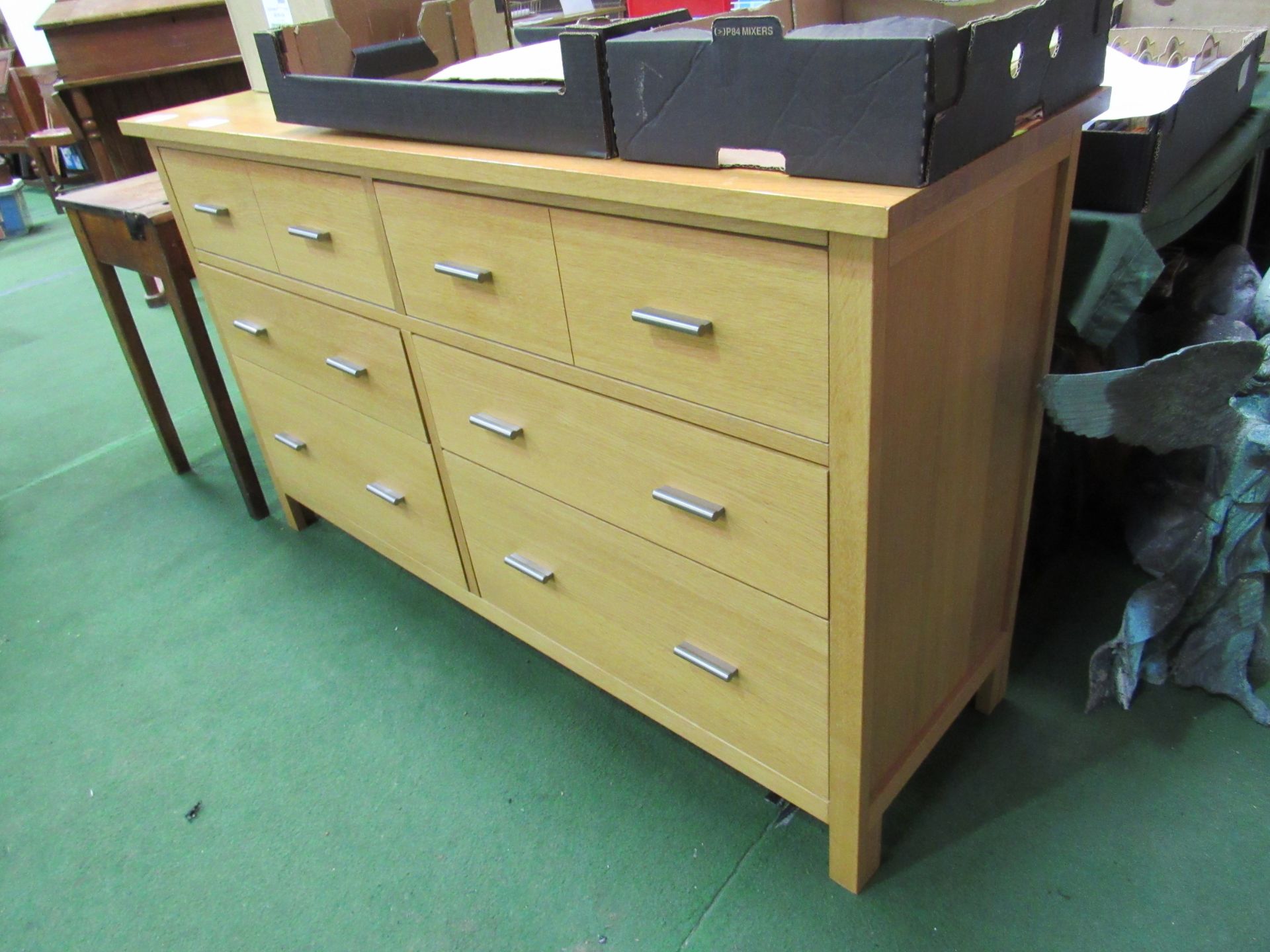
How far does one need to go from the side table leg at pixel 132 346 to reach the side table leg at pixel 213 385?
173mm

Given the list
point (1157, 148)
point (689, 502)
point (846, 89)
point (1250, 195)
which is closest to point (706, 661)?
point (689, 502)

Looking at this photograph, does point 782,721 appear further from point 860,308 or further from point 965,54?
point 965,54

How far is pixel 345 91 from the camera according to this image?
1.00 meters

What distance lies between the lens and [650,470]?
93 centimetres

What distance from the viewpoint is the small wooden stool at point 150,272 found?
1.59m

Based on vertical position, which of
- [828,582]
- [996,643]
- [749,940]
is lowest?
[749,940]

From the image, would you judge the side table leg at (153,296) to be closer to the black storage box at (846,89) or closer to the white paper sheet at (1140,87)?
the black storage box at (846,89)

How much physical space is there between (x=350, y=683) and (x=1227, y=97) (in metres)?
1.53

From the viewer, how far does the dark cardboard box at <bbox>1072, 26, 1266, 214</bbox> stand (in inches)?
37.6

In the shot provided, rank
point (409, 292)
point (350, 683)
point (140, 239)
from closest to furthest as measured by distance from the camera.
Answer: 1. point (409, 292)
2. point (350, 683)
3. point (140, 239)

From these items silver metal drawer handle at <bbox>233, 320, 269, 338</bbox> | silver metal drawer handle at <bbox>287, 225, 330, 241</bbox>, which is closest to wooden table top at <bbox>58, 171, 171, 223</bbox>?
silver metal drawer handle at <bbox>233, 320, 269, 338</bbox>

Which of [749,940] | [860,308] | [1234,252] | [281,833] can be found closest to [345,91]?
[860,308]

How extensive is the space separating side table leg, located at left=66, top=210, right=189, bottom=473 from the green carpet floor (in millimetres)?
504

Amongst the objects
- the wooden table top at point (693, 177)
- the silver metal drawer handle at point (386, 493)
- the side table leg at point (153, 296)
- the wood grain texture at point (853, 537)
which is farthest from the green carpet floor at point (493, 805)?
the side table leg at point (153, 296)
